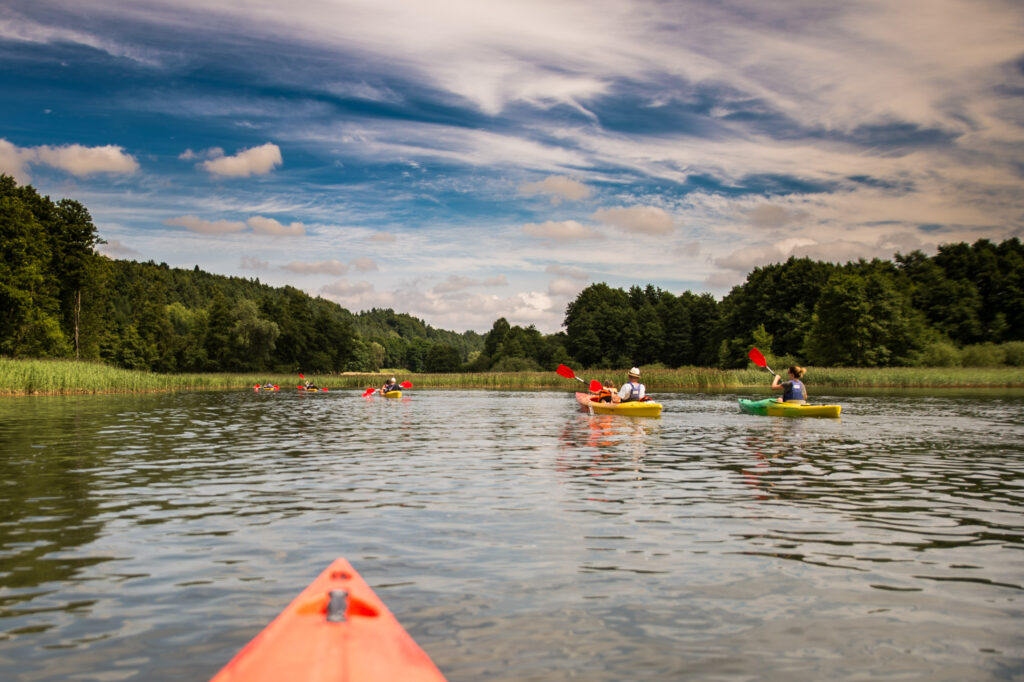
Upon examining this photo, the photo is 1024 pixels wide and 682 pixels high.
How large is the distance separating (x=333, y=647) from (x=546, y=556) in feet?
11.5

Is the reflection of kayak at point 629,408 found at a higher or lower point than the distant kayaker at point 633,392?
lower

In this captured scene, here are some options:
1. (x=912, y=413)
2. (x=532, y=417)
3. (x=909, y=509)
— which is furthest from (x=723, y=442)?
(x=912, y=413)

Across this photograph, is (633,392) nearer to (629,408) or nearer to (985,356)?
(629,408)

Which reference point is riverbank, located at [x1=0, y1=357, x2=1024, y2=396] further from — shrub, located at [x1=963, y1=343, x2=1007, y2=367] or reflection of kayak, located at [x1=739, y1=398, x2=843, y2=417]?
reflection of kayak, located at [x1=739, y1=398, x2=843, y2=417]

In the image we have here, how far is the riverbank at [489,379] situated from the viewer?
1371 inches

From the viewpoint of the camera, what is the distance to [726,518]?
7.94 m

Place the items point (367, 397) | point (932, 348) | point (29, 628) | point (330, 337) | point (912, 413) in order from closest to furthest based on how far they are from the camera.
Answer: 1. point (29, 628)
2. point (912, 413)
3. point (367, 397)
4. point (932, 348)
5. point (330, 337)

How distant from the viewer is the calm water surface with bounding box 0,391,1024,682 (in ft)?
13.9

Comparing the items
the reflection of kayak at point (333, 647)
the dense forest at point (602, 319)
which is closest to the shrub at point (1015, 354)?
the dense forest at point (602, 319)

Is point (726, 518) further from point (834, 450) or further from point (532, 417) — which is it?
point (532, 417)

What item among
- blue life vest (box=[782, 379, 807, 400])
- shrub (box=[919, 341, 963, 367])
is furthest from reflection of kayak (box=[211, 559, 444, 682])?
shrub (box=[919, 341, 963, 367])

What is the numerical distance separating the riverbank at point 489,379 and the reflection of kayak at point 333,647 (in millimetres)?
36136

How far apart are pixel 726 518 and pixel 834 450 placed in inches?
290

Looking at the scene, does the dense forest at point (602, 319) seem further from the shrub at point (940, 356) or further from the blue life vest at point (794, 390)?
the blue life vest at point (794, 390)
